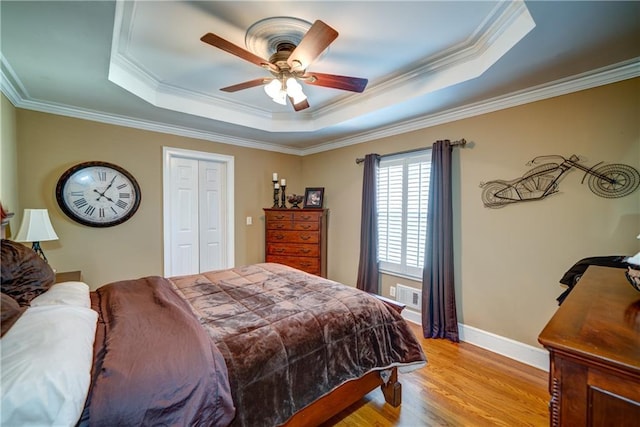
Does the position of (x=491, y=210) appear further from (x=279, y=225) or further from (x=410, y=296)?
(x=279, y=225)

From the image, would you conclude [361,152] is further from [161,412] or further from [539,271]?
[161,412]

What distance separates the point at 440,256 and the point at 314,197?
2069 mm

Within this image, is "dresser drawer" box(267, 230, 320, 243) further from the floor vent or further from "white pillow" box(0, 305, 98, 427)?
"white pillow" box(0, 305, 98, 427)

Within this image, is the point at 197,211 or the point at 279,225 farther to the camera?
the point at 279,225

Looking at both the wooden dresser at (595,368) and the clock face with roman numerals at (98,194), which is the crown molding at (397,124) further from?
the wooden dresser at (595,368)

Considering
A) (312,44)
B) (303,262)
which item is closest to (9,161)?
(312,44)

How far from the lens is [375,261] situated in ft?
11.5

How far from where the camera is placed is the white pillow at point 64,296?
1.32 meters

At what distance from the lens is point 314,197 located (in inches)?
165

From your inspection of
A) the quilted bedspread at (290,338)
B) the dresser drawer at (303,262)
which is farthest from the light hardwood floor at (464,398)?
the dresser drawer at (303,262)

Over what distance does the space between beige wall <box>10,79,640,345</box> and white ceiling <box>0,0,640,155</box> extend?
184mm

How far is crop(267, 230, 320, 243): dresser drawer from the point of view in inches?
151

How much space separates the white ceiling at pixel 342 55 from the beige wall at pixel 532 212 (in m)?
0.17

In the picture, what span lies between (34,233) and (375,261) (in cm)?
342
